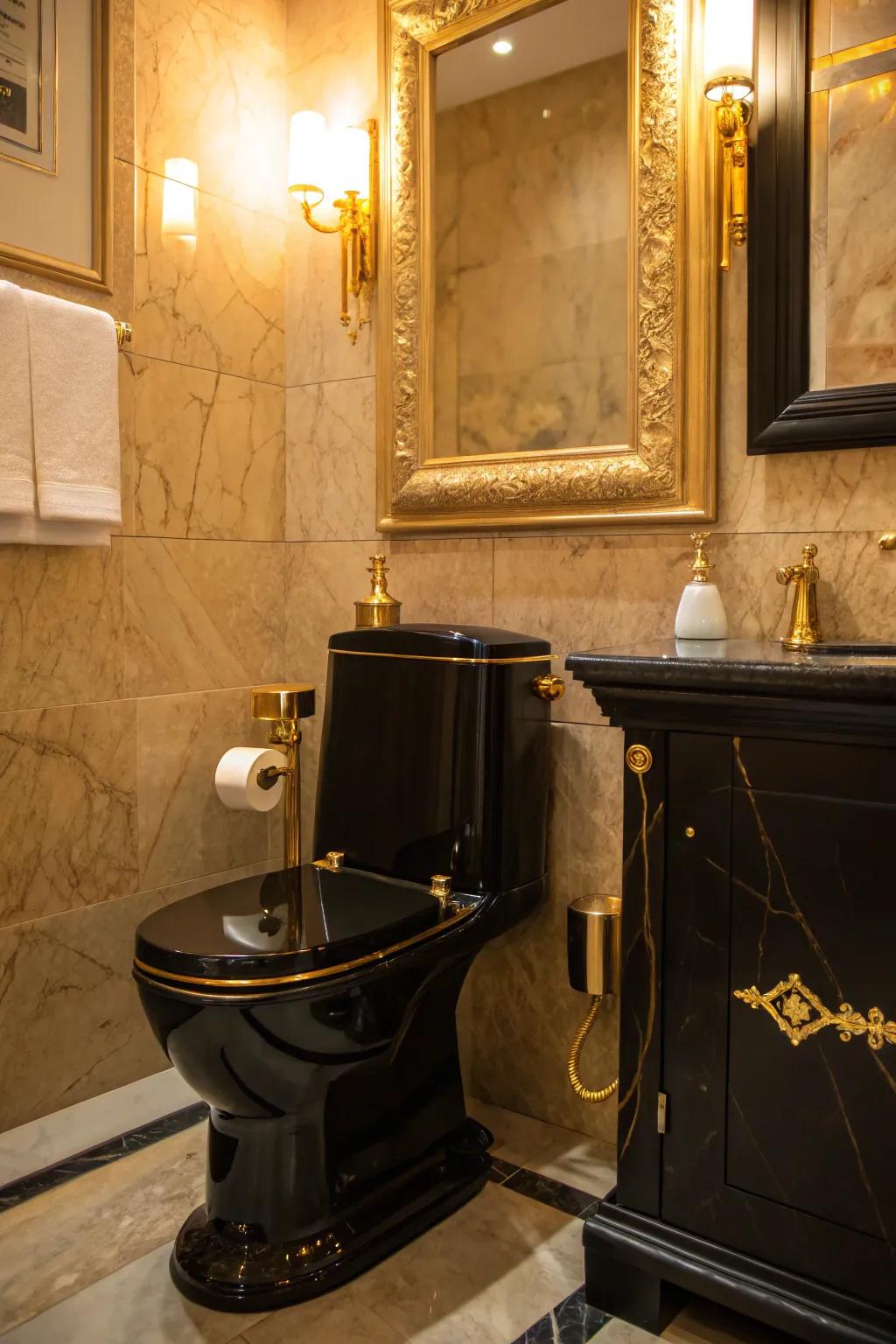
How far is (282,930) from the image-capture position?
57.7 inches

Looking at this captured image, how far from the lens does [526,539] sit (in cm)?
193

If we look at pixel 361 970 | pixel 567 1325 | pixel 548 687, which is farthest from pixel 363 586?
pixel 567 1325

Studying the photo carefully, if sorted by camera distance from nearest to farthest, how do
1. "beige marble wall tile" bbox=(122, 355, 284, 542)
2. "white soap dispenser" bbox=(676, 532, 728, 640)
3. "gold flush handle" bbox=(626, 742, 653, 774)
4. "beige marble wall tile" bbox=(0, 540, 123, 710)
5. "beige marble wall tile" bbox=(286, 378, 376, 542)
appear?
"gold flush handle" bbox=(626, 742, 653, 774)
"white soap dispenser" bbox=(676, 532, 728, 640)
"beige marble wall tile" bbox=(0, 540, 123, 710)
"beige marble wall tile" bbox=(122, 355, 284, 542)
"beige marble wall tile" bbox=(286, 378, 376, 542)

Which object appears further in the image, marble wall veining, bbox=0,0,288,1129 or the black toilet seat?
marble wall veining, bbox=0,0,288,1129

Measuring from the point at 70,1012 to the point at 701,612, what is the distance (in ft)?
4.37

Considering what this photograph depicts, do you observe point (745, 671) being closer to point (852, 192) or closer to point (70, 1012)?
point (852, 192)

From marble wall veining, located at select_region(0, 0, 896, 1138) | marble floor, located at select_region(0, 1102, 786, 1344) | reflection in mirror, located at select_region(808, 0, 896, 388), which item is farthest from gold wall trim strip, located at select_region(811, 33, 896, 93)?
marble floor, located at select_region(0, 1102, 786, 1344)

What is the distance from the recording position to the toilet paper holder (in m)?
1.98

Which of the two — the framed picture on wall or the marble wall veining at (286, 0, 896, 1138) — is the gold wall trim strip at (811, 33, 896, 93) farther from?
the framed picture on wall

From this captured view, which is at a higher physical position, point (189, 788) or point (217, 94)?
point (217, 94)

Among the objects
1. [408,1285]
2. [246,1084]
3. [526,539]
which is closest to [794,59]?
[526,539]

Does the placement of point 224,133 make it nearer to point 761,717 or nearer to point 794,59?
point 794,59

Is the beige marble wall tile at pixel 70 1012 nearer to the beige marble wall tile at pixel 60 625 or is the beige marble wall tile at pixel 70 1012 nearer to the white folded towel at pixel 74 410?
the beige marble wall tile at pixel 60 625

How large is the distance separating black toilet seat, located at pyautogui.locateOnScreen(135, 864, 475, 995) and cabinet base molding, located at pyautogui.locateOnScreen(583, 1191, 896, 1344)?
46cm
